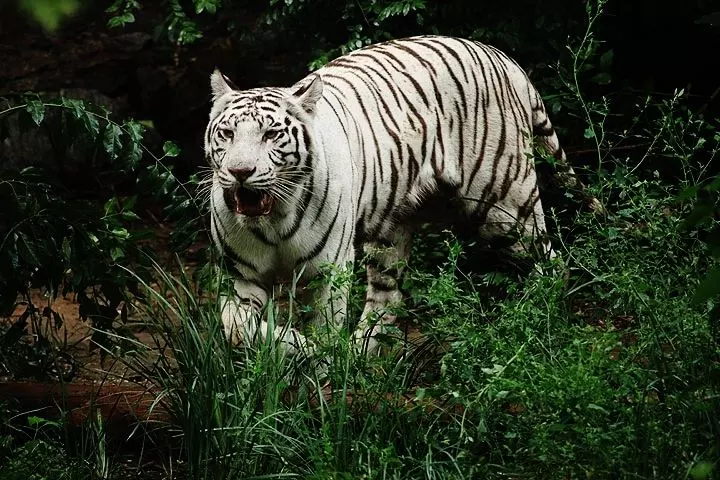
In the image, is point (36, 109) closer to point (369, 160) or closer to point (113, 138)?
point (113, 138)

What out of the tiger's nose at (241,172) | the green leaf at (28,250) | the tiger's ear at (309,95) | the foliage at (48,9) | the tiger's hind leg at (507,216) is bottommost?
the tiger's hind leg at (507,216)

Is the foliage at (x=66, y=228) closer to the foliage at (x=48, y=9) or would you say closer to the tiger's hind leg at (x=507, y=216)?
the tiger's hind leg at (x=507, y=216)

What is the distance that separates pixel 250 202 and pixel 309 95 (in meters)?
0.55

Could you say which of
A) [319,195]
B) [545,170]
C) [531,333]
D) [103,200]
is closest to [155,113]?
[103,200]

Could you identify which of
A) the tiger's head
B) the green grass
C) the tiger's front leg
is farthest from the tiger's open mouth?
the green grass

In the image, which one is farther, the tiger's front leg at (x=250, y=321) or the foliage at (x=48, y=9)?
the tiger's front leg at (x=250, y=321)

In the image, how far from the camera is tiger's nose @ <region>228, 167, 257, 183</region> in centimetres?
455

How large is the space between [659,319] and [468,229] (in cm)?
257

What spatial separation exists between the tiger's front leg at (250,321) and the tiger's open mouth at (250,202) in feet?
1.16

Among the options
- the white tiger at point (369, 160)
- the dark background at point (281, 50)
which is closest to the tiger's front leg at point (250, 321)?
the white tiger at point (369, 160)

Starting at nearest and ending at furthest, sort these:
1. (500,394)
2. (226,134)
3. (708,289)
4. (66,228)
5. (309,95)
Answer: (708,289)
(500,394)
(66,228)
(226,134)
(309,95)

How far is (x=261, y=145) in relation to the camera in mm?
4703

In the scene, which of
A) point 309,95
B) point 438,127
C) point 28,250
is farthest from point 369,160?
point 28,250

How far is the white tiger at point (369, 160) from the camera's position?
4742mm
